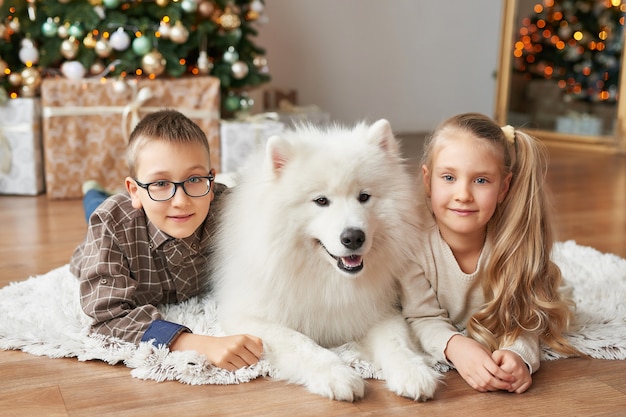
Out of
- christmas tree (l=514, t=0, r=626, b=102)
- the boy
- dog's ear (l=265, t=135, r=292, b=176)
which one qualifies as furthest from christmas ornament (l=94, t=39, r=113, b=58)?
christmas tree (l=514, t=0, r=626, b=102)

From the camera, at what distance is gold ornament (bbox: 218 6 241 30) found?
336cm

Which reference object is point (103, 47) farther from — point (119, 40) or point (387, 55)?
point (387, 55)

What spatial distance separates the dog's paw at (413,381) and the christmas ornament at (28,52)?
249cm

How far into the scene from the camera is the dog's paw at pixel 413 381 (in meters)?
1.38

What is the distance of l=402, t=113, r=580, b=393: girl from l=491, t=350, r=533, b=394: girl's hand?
1.9 inches

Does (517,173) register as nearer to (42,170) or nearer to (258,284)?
(258,284)

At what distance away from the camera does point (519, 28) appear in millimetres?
5645

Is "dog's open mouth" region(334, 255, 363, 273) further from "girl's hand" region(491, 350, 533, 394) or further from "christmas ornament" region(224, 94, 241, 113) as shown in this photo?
"christmas ornament" region(224, 94, 241, 113)

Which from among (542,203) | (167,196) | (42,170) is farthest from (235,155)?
(542,203)

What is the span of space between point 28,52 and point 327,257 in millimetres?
2282

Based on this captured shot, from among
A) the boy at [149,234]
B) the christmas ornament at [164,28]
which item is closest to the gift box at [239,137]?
the christmas ornament at [164,28]

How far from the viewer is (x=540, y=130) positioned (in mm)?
5734

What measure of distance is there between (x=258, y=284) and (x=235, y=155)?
1952 mm

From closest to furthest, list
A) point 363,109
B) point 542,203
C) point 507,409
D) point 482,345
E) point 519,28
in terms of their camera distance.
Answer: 1. point 507,409
2. point 482,345
3. point 542,203
4. point 363,109
5. point 519,28
